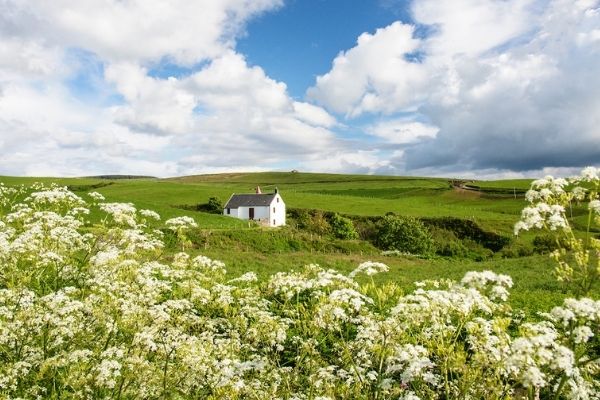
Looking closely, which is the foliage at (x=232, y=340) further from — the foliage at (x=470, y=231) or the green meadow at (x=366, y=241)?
the foliage at (x=470, y=231)

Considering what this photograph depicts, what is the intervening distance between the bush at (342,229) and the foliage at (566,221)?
61.4 meters

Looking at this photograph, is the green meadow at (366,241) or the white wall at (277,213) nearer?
the green meadow at (366,241)

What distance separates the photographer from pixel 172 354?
862cm

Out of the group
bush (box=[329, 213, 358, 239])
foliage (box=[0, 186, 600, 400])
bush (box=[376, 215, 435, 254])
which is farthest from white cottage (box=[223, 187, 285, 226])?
foliage (box=[0, 186, 600, 400])

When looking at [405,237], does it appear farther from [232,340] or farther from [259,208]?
[232,340]

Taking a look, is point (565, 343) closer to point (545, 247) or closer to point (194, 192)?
point (545, 247)

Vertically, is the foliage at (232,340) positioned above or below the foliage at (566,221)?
below

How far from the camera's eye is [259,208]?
82.1 metres

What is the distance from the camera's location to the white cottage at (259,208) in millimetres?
80625

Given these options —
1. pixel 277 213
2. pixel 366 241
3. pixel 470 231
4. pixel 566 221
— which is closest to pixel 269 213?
pixel 277 213

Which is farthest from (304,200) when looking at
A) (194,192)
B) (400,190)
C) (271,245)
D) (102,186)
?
(102,186)

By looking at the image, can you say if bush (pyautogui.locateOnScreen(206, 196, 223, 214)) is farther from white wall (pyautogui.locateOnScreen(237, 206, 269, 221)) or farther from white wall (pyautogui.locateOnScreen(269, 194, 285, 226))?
white wall (pyautogui.locateOnScreen(269, 194, 285, 226))

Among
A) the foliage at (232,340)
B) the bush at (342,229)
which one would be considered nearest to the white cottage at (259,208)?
the bush at (342,229)

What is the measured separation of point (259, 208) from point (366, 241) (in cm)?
2521
